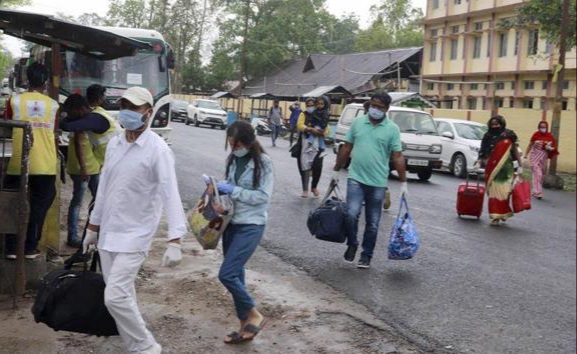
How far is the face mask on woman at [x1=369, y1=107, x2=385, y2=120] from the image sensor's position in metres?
6.61

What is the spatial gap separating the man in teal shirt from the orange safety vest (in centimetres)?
291

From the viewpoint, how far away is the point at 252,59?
2552 centimetres

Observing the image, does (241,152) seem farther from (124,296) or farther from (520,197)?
(520,197)

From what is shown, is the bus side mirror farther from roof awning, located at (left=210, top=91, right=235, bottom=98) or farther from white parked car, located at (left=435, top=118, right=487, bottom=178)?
roof awning, located at (left=210, top=91, right=235, bottom=98)

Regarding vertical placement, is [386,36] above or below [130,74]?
above

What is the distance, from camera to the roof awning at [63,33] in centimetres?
604

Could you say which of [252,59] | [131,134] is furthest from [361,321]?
[252,59]

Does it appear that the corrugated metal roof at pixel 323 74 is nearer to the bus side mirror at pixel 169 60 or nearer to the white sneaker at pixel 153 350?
the bus side mirror at pixel 169 60

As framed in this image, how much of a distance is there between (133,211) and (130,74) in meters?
11.3

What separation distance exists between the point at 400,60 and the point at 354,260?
27.1 m

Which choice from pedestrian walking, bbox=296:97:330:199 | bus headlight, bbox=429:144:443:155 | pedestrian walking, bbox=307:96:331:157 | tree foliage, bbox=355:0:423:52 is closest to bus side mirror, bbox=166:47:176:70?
pedestrian walking, bbox=296:97:330:199

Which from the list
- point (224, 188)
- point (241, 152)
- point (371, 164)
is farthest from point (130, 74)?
point (224, 188)

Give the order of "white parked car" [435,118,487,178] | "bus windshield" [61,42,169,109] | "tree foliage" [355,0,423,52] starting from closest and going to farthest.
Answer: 1. "bus windshield" [61,42,169,109]
2. "white parked car" [435,118,487,178]
3. "tree foliage" [355,0,423,52]

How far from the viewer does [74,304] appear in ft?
12.6
